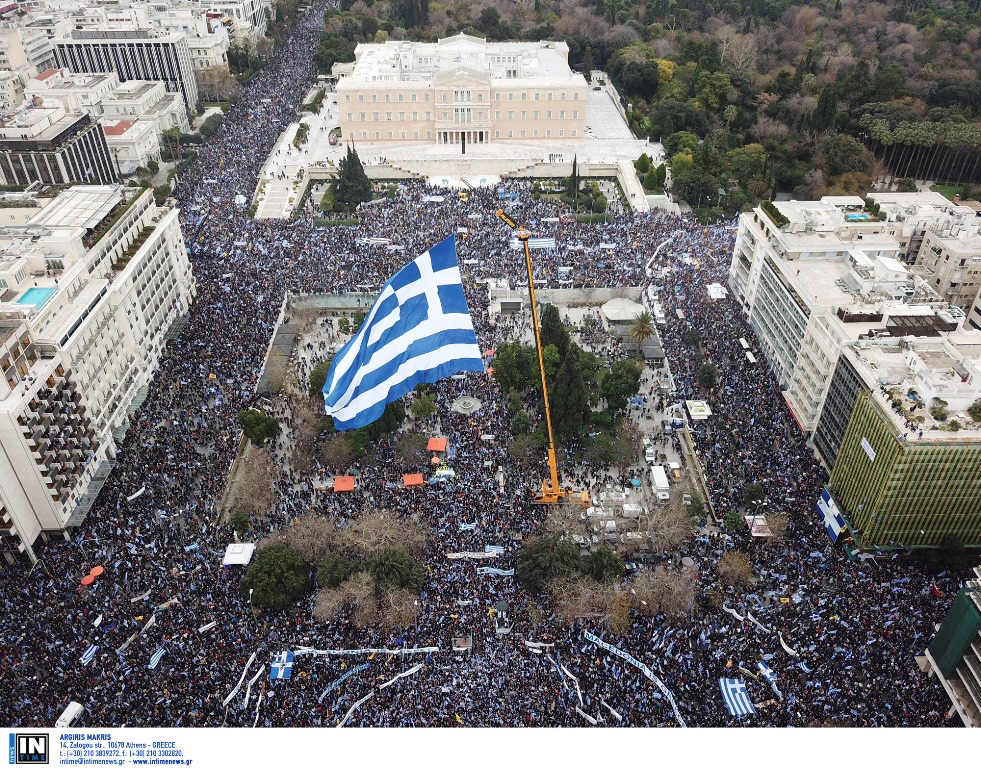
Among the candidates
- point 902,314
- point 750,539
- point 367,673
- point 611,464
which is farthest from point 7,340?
point 902,314

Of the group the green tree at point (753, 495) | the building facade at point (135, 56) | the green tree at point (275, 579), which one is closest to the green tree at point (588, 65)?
the building facade at point (135, 56)

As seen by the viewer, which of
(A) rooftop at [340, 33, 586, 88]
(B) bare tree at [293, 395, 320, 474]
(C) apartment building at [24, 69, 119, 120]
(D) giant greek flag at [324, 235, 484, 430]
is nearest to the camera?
(D) giant greek flag at [324, 235, 484, 430]

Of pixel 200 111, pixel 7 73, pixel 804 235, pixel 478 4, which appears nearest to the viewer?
pixel 804 235

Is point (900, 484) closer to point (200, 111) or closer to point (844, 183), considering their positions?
point (844, 183)

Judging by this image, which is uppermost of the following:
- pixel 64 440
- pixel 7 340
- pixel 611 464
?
pixel 7 340

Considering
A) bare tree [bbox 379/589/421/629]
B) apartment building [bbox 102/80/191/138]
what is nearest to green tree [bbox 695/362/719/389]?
bare tree [bbox 379/589/421/629]

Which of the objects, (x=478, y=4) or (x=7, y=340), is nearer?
(x=7, y=340)

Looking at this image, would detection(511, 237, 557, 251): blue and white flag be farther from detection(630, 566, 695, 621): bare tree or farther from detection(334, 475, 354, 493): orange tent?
detection(630, 566, 695, 621): bare tree
